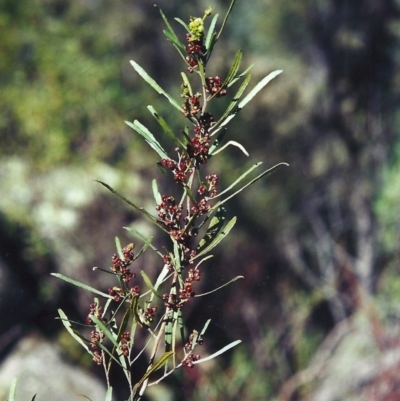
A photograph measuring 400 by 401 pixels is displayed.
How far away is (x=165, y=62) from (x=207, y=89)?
1.53m

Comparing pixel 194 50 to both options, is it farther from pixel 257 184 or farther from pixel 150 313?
pixel 257 184

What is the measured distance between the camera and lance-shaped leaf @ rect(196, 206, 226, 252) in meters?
0.25

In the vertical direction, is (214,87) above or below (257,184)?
above

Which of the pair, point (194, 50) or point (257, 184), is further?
point (257, 184)

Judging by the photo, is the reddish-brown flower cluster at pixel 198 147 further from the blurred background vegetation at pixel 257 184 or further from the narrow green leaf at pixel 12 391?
the blurred background vegetation at pixel 257 184

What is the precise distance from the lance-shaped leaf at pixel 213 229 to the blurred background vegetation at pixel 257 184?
45.9 inches

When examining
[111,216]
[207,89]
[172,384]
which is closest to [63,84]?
[111,216]

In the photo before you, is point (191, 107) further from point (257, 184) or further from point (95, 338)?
point (257, 184)

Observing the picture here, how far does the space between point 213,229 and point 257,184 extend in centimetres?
155

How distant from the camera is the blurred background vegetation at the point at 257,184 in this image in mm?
1552

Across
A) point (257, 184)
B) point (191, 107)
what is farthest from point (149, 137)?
point (257, 184)

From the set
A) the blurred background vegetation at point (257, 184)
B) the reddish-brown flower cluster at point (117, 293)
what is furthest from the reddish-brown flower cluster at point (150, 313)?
the blurred background vegetation at point (257, 184)

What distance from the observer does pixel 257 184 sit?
1792 mm

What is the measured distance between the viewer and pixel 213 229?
0.84 feet
